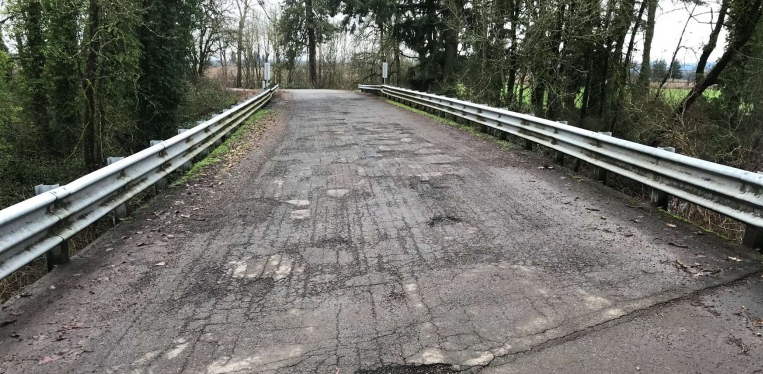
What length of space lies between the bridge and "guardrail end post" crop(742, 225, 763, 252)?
77 millimetres

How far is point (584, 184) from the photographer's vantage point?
22.7 feet

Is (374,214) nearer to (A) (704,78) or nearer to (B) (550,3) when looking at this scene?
(B) (550,3)

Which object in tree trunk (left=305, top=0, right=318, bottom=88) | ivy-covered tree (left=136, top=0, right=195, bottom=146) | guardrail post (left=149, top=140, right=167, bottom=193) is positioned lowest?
guardrail post (left=149, top=140, right=167, bottom=193)

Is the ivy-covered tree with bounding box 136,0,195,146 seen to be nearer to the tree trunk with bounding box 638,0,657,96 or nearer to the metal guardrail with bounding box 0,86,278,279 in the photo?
the metal guardrail with bounding box 0,86,278,279

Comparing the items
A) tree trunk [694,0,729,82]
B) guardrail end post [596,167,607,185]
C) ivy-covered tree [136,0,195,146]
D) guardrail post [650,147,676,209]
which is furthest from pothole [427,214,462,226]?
ivy-covered tree [136,0,195,146]

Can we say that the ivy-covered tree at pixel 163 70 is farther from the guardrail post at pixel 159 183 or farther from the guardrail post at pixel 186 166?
the guardrail post at pixel 159 183

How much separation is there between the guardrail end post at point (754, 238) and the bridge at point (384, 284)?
8cm

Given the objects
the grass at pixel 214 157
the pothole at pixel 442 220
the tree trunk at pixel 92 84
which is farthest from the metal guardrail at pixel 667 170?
the tree trunk at pixel 92 84

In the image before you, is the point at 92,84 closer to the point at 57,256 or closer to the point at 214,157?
the point at 214,157

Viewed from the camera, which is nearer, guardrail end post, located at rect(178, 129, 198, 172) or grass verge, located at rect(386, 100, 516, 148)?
guardrail end post, located at rect(178, 129, 198, 172)

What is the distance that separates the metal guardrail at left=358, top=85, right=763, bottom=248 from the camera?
4.34m

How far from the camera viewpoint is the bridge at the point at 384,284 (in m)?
2.95

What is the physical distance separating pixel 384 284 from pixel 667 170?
3.57m

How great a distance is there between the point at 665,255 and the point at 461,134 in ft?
25.1
